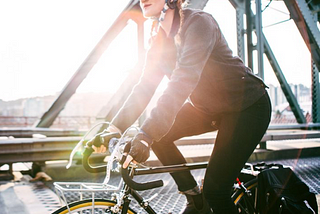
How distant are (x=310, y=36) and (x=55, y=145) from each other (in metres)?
6.15

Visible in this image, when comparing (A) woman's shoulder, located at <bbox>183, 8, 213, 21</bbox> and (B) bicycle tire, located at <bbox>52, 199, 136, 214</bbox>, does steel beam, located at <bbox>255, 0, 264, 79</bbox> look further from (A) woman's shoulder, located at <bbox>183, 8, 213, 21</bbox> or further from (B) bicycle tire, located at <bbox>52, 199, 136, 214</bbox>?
(B) bicycle tire, located at <bbox>52, 199, 136, 214</bbox>

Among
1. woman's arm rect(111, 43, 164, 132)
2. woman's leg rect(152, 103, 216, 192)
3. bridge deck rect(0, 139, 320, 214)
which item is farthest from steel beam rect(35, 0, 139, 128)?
woman's leg rect(152, 103, 216, 192)

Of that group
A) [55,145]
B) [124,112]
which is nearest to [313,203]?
[124,112]

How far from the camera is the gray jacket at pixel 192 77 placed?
65.6 inches

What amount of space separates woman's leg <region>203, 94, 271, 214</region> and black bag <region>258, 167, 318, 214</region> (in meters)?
0.37

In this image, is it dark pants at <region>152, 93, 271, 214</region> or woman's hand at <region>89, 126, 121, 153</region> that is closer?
woman's hand at <region>89, 126, 121, 153</region>

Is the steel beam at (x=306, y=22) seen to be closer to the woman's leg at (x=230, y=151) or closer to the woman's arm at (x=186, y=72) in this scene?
the woman's leg at (x=230, y=151)

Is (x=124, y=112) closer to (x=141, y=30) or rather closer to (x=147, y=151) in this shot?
(x=147, y=151)

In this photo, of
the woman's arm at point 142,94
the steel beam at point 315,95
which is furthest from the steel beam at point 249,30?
the woman's arm at point 142,94

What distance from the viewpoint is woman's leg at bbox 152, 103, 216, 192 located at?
2.17 m

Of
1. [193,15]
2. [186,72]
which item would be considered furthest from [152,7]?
[186,72]

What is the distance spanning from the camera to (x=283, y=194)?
7.15 feet

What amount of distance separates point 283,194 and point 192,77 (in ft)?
3.66

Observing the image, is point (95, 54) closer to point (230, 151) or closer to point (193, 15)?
point (193, 15)
